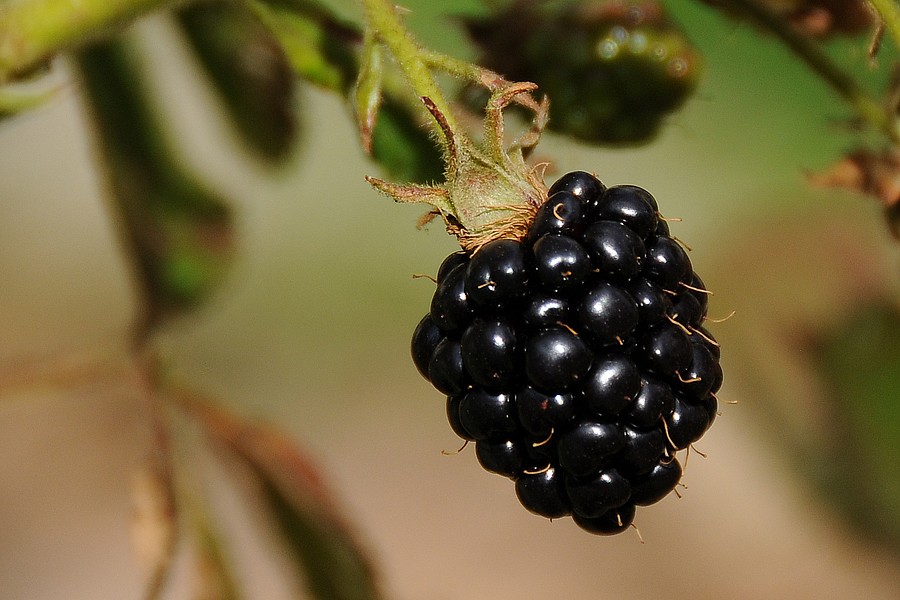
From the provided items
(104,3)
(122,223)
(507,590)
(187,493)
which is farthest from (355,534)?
(507,590)

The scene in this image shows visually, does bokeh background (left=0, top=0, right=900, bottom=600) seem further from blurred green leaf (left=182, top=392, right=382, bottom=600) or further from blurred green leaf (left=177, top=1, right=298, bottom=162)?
blurred green leaf (left=177, top=1, right=298, bottom=162)

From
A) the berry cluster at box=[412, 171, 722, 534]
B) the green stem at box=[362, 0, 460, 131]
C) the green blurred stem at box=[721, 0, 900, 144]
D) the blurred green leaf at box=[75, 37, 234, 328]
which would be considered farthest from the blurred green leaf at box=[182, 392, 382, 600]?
the green blurred stem at box=[721, 0, 900, 144]

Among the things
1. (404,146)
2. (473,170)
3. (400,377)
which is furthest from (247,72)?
(400,377)

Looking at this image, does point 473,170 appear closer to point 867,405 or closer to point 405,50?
point 405,50

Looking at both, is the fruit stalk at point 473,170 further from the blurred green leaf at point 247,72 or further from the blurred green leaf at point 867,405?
the blurred green leaf at point 867,405

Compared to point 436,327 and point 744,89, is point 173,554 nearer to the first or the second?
point 436,327
